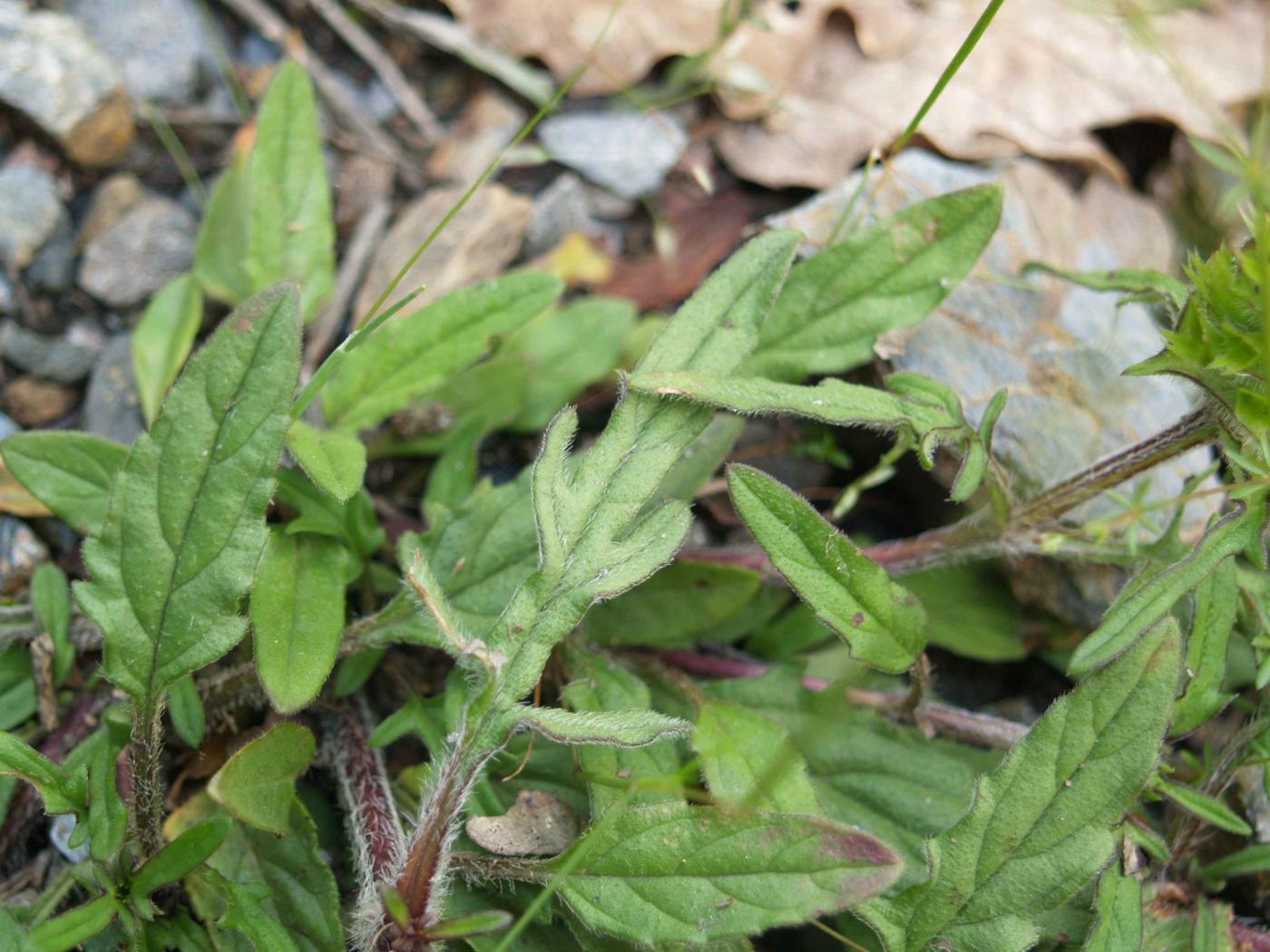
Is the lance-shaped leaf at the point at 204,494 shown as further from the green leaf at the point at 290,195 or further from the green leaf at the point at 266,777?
the green leaf at the point at 290,195

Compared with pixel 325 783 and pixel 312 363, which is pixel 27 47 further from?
pixel 325 783

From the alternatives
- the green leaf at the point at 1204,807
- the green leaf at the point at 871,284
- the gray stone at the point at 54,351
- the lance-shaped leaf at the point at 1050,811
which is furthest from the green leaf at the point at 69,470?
the green leaf at the point at 1204,807

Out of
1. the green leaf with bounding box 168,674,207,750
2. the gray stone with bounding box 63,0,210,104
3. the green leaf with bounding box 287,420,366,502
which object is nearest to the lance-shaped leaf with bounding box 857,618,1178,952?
the green leaf with bounding box 287,420,366,502

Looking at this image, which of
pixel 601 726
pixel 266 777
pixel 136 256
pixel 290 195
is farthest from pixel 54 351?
pixel 601 726

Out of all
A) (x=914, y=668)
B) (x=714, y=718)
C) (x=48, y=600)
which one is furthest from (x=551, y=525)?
(x=48, y=600)

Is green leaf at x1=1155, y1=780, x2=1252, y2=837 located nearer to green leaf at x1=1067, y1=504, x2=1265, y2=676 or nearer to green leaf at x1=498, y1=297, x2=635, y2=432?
green leaf at x1=1067, y1=504, x2=1265, y2=676

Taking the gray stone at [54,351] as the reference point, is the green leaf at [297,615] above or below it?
below

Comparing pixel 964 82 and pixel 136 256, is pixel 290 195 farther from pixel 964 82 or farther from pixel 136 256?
pixel 964 82
